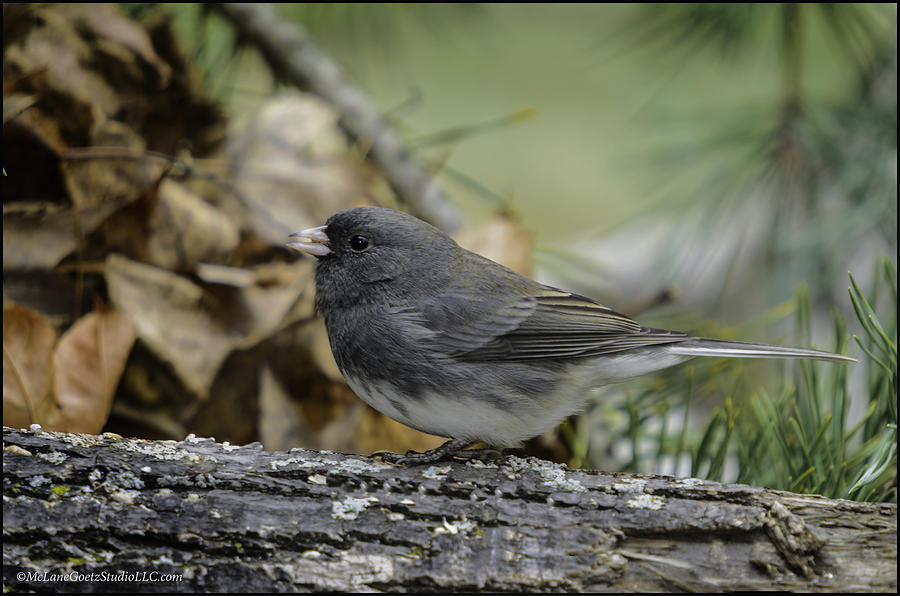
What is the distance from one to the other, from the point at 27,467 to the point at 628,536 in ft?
2.84

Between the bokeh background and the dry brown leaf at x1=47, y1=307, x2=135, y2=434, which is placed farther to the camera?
the bokeh background

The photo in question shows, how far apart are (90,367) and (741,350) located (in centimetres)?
129

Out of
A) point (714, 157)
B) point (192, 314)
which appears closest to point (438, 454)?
point (192, 314)

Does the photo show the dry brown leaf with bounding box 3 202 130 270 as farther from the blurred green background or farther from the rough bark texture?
the blurred green background

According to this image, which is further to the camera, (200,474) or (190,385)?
(190,385)

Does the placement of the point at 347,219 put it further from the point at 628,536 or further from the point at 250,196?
the point at 628,536

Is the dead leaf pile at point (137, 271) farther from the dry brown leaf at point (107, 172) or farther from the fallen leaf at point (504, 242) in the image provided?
the fallen leaf at point (504, 242)

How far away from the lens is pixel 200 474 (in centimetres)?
116

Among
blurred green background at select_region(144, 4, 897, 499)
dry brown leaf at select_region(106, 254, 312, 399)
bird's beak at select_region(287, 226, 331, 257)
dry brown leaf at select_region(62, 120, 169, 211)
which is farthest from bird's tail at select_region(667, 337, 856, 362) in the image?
dry brown leaf at select_region(62, 120, 169, 211)

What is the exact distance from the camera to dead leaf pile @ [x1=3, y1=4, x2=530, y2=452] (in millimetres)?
1556

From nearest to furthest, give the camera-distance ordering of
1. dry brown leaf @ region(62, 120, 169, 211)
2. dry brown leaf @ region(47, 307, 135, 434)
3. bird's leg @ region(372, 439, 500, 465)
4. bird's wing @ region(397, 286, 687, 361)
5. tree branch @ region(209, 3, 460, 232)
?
bird's leg @ region(372, 439, 500, 465) < dry brown leaf @ region(47, 307, 135, 434) < bird's wing @ region(397, 286, 687, 361) < dry brown leaf @ region(62, 120, 169, 211) < tree branch @ region(209, 3, 460, 232)

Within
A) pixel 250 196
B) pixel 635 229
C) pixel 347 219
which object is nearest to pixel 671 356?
pixel 347 219

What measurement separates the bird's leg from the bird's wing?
0.19 meters

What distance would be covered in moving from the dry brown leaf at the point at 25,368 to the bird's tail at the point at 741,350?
125cm
